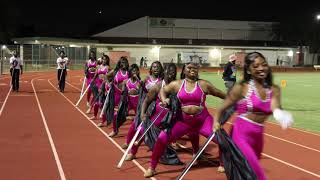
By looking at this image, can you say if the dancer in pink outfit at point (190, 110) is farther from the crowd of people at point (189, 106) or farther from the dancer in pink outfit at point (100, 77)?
the dancer in pink outfit at point (100, 77)

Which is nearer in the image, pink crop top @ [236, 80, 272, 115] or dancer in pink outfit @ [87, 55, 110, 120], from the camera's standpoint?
pink crop top @ [236, 80, 272, 115]

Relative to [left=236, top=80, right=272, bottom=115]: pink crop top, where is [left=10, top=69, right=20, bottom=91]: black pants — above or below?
below

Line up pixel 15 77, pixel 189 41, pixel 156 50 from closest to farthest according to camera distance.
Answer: pixel 15 77
pixel 156 50
pixel 189 41

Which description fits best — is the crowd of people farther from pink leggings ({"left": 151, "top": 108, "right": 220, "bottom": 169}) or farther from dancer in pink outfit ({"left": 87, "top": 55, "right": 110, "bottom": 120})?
dancer in pink outfit ({"left": 87, "top": 55, "right": 110, "bottom": 120})

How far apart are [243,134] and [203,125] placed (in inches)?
89.6

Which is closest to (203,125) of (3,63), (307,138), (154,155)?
(154,155)

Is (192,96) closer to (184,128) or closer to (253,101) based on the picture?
(184,128)

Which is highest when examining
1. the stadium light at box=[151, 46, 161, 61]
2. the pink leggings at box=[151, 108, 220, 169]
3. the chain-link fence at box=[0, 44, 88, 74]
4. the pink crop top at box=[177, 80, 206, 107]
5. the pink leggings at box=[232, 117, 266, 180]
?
the stadium light at box=[151, 46, 161, 61]

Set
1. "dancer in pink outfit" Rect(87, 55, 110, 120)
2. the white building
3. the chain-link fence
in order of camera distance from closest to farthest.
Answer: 1. "dancer in pink outfit" Rect(87, 55, 110, 120)
2. the chain-link fence
3. the white building

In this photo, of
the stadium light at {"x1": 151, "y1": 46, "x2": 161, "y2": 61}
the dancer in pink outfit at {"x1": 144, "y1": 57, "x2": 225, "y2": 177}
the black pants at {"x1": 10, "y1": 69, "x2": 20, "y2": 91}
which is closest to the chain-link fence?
the stadium light at {"x1": 151, "y1": 46, "x2": 161, "y2": 61}

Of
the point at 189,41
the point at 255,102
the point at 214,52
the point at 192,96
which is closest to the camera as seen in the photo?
the point at 255,102

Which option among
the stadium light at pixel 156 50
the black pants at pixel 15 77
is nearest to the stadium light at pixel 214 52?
the stadium light at pixel 156 50

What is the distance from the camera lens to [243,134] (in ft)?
18.5

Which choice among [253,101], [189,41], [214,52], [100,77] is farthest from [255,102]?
[189,41]
